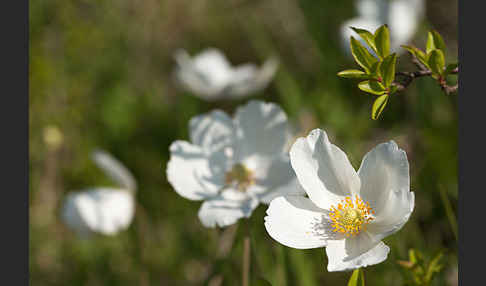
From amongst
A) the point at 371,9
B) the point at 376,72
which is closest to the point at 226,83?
the point at 371,9

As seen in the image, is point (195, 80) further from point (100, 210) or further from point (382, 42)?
point (382, 42)

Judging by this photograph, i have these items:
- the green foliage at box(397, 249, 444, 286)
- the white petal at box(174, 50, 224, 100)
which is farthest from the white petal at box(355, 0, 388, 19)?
the green foliage at box(397, 249, 444, 286)

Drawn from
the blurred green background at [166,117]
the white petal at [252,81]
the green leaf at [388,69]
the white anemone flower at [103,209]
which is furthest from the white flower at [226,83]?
the green leaf at [388,69]

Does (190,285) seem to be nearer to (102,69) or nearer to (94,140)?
(94,140)

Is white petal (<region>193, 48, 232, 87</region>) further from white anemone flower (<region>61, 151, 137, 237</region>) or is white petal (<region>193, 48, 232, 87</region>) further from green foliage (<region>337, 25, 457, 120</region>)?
green foliage (<region>337, 25, 457, 120</region>)

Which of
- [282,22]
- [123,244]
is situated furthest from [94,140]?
[282,22]

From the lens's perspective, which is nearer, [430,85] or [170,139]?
[430,85]

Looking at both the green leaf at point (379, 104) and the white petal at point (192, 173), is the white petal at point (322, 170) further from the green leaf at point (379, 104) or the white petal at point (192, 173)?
the white petal at point (192, 173)
